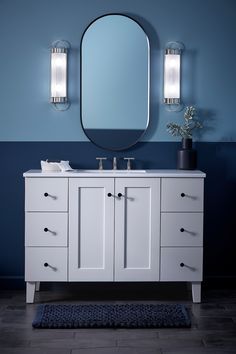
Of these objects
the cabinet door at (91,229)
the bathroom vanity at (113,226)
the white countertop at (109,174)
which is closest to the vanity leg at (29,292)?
the bathroom vanity at (113,226)

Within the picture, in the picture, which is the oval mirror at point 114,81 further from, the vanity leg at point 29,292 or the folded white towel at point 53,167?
the vanity leg at point 29,292

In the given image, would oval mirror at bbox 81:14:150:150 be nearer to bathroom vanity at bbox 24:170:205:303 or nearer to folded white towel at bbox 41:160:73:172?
folded white towel at bbox 41:160:73:172

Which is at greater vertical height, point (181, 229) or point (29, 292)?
point (181, 229)

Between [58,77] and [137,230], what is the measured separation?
1043 millimetres

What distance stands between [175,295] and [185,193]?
647 mm

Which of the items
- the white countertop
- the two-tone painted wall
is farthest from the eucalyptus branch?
the white countertop

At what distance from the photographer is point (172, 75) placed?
12.3 ft

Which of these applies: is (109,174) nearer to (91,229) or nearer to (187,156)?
(91,229)

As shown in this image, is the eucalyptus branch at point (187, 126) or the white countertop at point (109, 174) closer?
the white countertop at point (109, 174)

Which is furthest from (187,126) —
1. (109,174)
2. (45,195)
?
(45,195)

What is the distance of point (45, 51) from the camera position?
3.75 meters

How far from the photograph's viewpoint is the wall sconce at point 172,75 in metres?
3.74

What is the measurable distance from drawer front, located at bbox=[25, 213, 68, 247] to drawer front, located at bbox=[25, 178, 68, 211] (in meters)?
0.04

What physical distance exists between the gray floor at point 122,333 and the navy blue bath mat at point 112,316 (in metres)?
0.04
